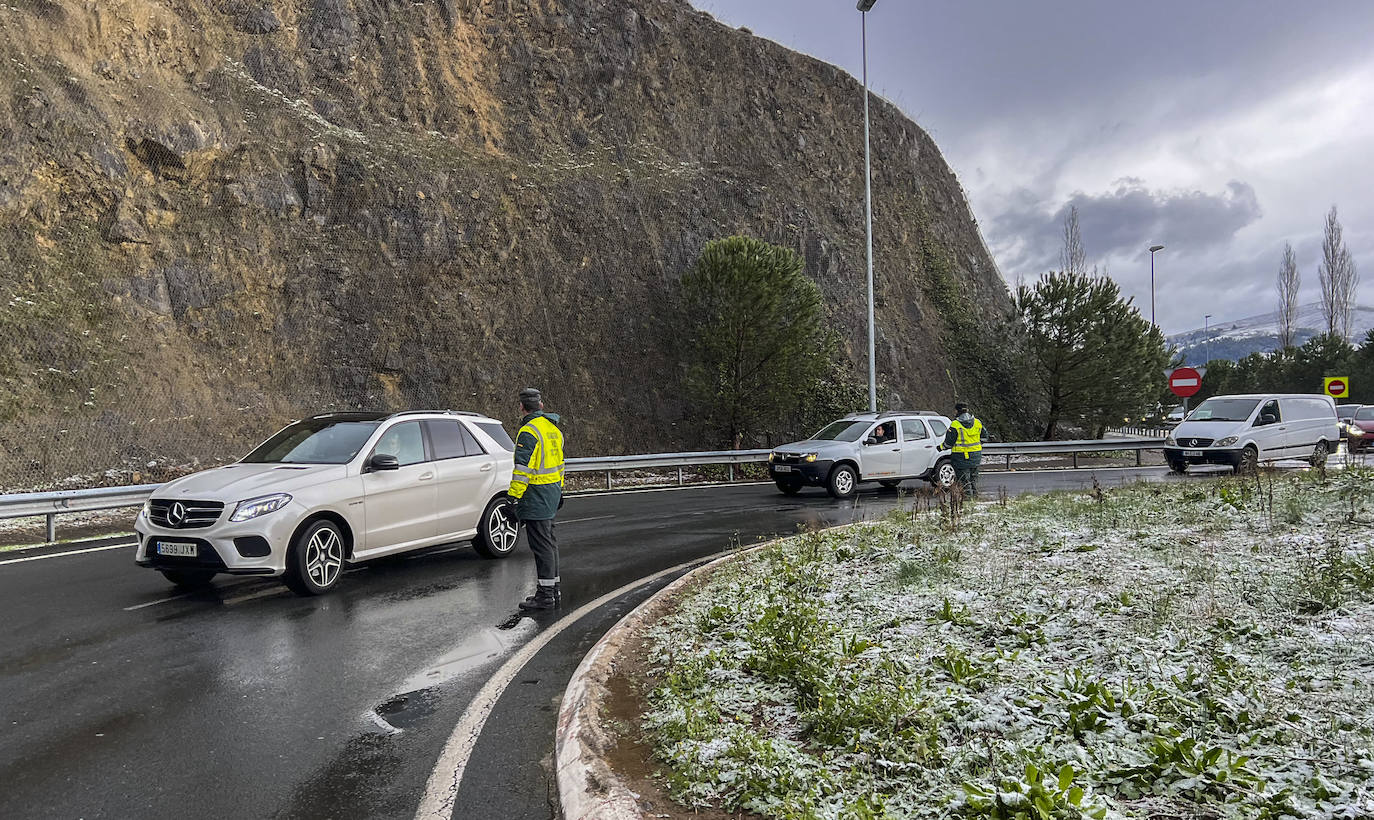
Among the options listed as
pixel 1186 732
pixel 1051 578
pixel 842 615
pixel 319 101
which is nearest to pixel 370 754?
pixel 842 615

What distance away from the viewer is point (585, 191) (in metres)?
28.4

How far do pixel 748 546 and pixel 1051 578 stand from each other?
445 centimetres

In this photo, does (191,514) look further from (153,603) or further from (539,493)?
(539,493)

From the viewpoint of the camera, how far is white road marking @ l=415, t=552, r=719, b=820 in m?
3.50

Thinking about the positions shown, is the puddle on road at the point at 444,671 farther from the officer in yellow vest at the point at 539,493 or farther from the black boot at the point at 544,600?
the officer in yellow vest at the point at 539,493

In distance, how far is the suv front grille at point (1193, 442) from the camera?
1919cm

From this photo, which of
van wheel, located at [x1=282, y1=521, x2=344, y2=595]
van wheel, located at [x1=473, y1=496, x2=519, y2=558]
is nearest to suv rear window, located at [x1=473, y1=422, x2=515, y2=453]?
van wheel, located at [x1=473, y1=496, x2=519, y2=558]

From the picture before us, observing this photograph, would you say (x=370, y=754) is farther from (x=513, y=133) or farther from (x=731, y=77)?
(x=731, y=77)

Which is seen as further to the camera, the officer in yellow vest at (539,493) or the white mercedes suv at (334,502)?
the officer in yellow vest at (539,493)

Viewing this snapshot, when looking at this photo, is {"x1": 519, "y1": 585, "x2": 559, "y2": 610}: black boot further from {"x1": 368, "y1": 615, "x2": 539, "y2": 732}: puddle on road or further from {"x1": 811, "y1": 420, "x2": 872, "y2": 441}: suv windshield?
{"x1": 811, "y1": 420, "x2": 872, "y2": 441}: suv windshield

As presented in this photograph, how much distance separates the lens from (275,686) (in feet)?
16.5

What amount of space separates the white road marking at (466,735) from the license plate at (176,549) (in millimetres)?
3293

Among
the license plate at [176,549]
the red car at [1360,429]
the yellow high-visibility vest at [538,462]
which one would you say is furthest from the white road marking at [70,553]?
the red car at [1360,429]

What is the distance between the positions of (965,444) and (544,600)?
935 centimetres
